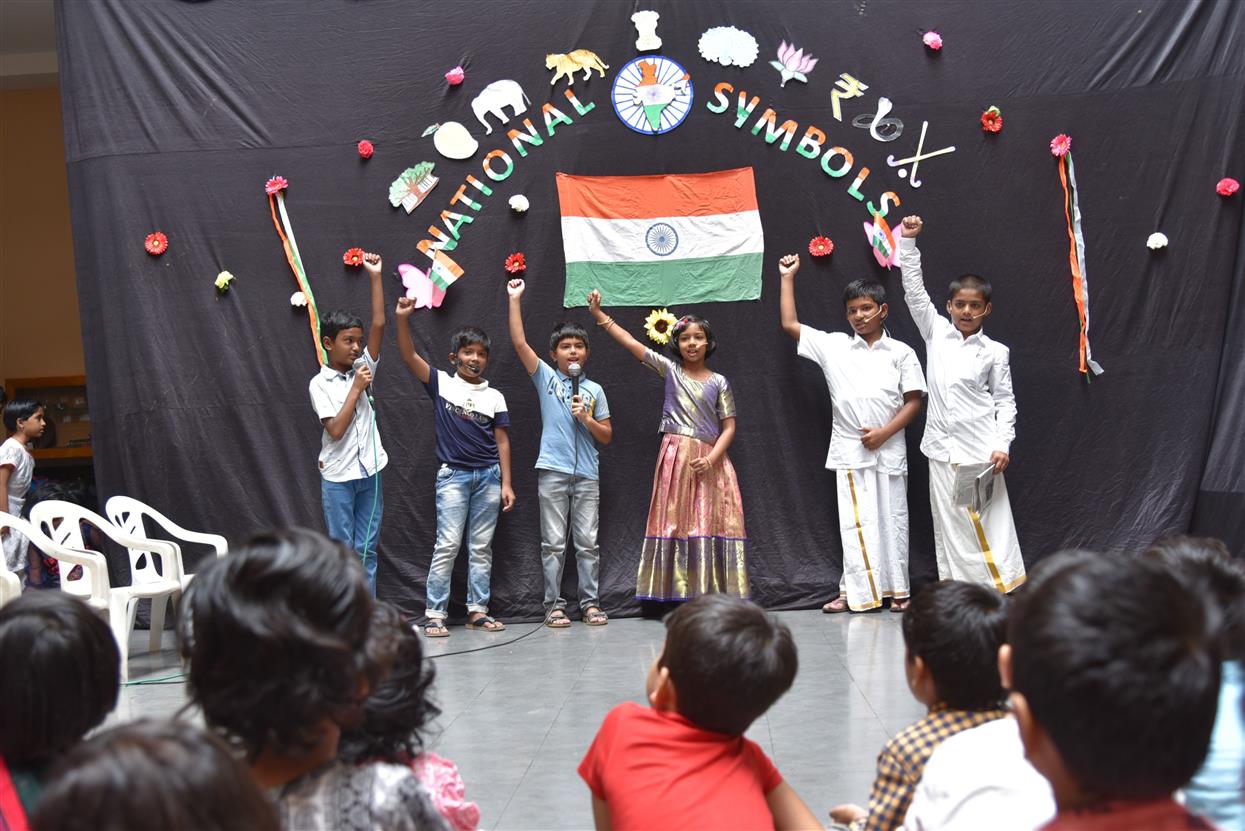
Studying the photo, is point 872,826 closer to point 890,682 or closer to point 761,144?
point 890,682

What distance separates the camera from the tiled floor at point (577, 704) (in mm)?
2420

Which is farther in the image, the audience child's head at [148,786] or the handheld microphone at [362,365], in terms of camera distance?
the handheld microphone at [362,365]

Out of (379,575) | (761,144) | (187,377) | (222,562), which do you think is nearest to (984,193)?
(761,144)

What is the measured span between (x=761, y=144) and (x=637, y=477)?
151cm

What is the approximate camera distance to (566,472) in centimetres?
458

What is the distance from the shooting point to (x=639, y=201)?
4.77 metres

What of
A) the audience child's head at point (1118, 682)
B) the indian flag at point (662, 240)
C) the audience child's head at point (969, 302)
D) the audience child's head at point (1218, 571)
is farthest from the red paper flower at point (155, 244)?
the audience child's head at point (1118, 682)

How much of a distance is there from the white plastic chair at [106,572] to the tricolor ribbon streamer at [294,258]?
3.45 ft

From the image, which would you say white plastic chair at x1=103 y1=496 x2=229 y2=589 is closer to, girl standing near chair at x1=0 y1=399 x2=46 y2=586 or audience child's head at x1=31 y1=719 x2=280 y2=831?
girl standing near chair at x1=0 y1=399 x2=46 y2=586

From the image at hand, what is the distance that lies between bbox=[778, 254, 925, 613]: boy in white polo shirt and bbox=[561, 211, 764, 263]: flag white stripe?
0.27 m

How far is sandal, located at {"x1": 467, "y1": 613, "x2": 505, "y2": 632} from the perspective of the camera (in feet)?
14.8

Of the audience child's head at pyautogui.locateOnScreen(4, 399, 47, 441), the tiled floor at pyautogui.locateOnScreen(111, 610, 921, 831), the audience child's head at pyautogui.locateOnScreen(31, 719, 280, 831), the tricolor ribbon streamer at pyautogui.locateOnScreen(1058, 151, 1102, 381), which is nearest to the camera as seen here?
the audience child's head at pyautogui.locateOnScreen(31, 719, 280, 831)

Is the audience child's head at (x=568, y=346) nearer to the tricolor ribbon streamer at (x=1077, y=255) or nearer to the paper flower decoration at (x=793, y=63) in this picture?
the paper flower decoration at (x=793, y=63)

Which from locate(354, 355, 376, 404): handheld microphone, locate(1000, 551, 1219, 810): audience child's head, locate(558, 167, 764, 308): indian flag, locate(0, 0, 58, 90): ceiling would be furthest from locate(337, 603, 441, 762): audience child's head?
locate(0, 0, 58, 90): ceiling
